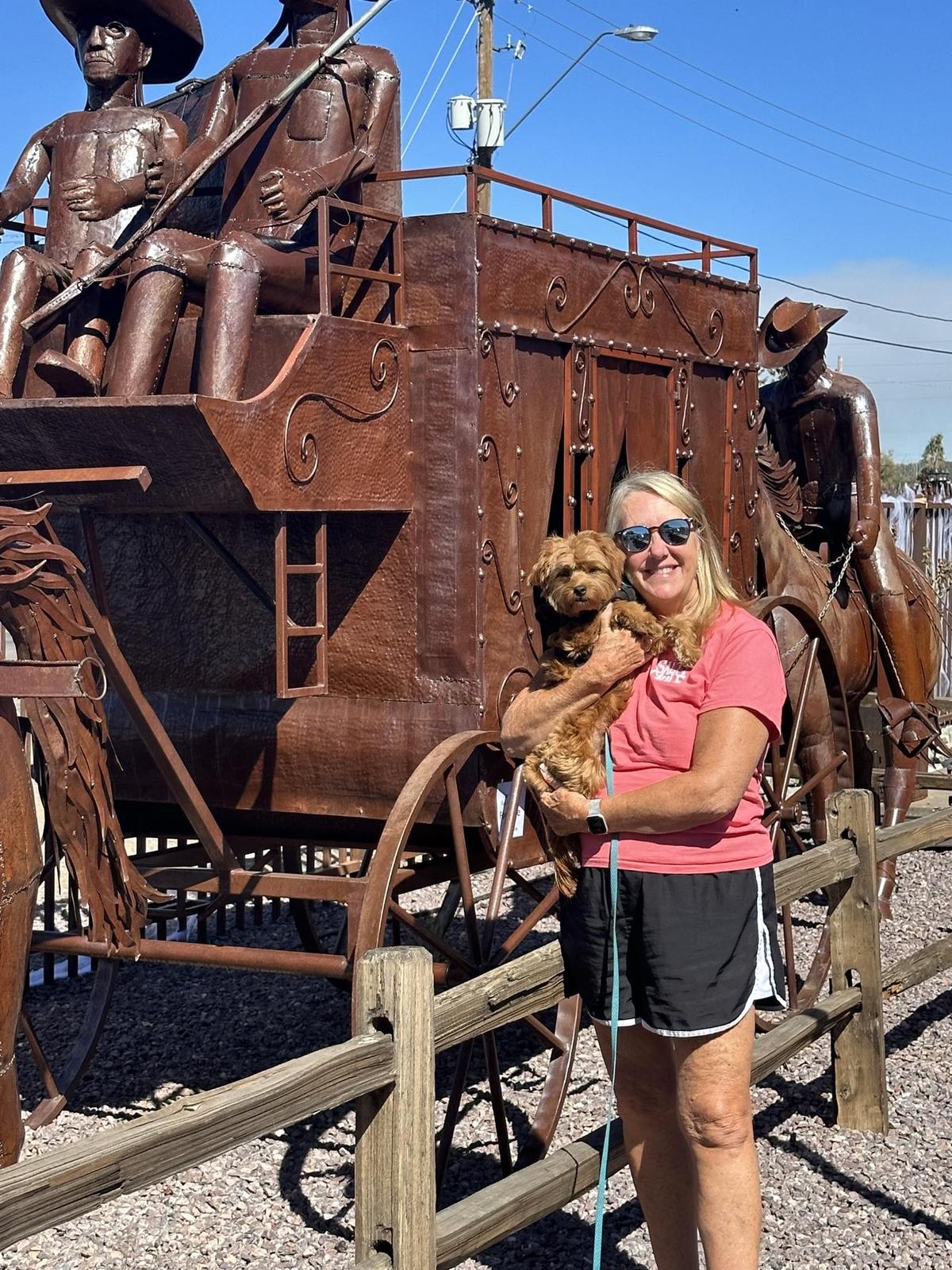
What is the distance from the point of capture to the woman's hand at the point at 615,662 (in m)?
3.02

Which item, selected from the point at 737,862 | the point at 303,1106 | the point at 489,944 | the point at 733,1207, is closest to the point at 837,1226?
the point at 489,944

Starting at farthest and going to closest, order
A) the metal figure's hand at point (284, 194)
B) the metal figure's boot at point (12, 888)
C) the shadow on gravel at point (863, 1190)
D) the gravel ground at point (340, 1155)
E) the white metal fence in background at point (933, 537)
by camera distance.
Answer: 1. the white metal fence in background at point (933, 537)
2. the metal figure's hand at point (284, 194)
3. the shadow on gravel at point (863, 1190)
4. the gravel ground at point (340, 1155)
5. the metal figure's boot at point (12, 888)

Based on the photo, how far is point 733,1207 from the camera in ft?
9.30

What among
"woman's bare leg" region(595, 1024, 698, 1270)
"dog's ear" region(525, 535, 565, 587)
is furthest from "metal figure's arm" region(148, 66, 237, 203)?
"woman's bare leg" region(595, 1024, 698, 1270)

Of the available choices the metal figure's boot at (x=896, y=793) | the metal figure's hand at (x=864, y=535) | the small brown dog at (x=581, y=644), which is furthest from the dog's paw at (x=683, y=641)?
the metal figure's boot at (x=896, y=793)

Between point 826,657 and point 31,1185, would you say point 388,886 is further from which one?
point 826,657

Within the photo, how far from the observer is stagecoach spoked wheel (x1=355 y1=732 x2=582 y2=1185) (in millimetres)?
4195

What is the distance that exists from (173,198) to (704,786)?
2852 mm

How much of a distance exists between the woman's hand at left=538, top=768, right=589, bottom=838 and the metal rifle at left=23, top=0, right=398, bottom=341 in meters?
2.47

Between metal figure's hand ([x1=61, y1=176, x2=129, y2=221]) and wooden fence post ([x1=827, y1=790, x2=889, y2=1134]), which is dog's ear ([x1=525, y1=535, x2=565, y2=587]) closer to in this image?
wooden fence post ([x1=827, y1=790, x2=889, y2=1134])

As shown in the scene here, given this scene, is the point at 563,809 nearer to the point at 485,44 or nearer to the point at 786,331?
the point at 786,331

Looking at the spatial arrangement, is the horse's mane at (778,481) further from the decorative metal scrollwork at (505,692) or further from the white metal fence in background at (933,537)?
the white metal fence in background at (933,537)

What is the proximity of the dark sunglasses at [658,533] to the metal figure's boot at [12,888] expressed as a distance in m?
1.67

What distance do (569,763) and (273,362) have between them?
80.5 inches
